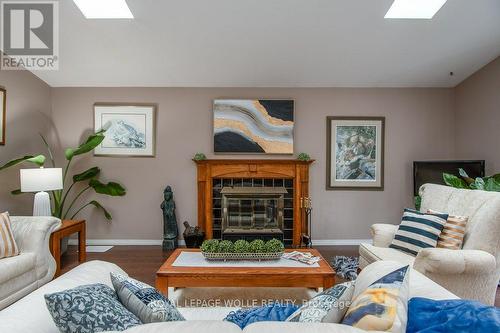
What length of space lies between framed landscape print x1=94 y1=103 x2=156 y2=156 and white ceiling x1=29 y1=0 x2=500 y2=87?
1.26ft

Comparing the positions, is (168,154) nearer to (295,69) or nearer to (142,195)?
(142,195)

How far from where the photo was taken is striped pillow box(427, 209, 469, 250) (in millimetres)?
2391

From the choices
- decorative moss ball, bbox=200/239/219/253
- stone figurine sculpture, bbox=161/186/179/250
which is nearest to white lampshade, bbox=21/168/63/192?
stone figurine sculpture, bbox=161/186/179/250

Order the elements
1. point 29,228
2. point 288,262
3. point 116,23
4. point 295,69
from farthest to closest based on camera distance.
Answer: point 295,69, point 116,23, point 29,228, point 288,262

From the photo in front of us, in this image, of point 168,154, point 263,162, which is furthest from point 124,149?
point 263,162

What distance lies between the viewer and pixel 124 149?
189 inches

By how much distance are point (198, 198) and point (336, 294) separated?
373 cm

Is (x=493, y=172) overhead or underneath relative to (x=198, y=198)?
overhead

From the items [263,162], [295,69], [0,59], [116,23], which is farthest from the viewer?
[263,162]

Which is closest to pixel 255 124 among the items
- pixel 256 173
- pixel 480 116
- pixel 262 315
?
pixel 256 173

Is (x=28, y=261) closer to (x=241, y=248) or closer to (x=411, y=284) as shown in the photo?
(x=241, y=248)

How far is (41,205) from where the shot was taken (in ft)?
11.8

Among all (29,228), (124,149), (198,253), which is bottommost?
(198,253)

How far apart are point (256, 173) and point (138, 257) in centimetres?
197
